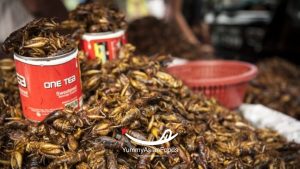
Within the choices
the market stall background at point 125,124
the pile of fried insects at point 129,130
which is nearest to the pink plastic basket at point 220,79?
the market stall background at point 125,124

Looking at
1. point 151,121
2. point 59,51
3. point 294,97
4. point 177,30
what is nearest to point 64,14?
point 59,51

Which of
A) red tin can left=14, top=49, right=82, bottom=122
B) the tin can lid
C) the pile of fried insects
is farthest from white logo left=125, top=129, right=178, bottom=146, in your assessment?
the tin can lid

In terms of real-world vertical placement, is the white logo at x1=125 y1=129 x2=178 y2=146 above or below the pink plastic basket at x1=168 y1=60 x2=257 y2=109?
above

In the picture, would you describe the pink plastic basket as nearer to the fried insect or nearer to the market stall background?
the market stall background

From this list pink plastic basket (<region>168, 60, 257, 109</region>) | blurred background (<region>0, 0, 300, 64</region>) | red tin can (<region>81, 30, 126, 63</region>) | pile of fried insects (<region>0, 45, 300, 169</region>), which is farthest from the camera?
blurred background (<region>0, 0, 300, 64</region>)

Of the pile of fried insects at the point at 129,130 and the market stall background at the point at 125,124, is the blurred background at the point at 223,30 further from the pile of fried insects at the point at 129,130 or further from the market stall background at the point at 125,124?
the pile of fried insects at the point at 129,130

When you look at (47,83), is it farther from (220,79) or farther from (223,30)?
(223,30)
